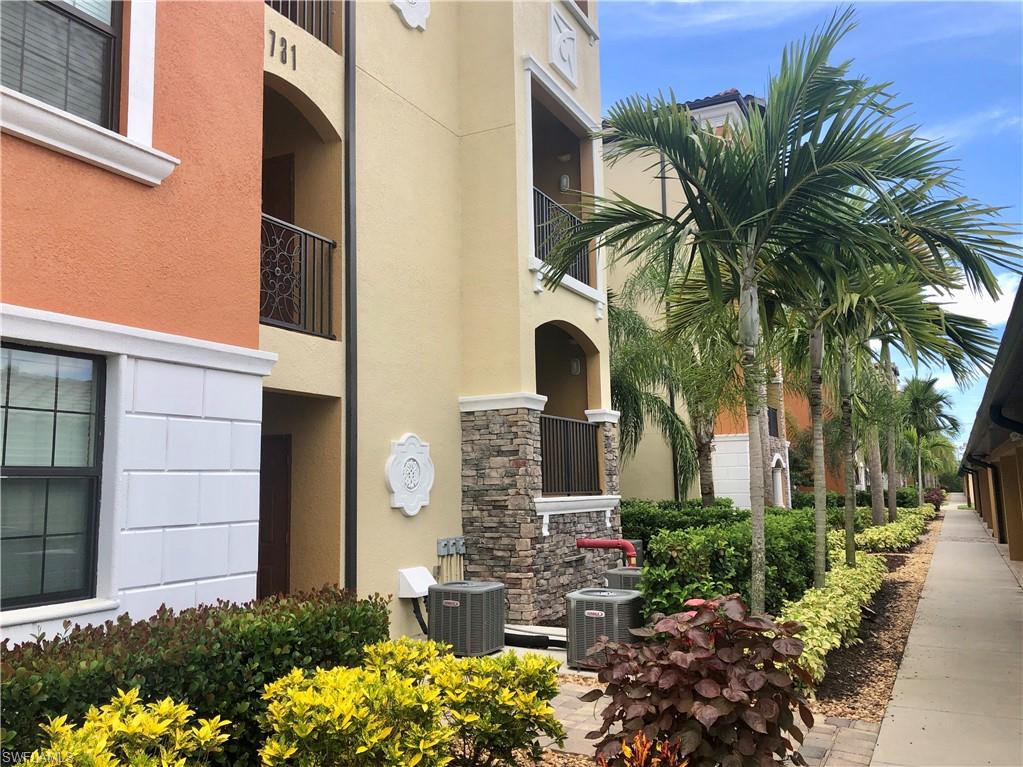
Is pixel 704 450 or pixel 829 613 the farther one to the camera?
pixel 704 450

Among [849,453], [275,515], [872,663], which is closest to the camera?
[872,663]

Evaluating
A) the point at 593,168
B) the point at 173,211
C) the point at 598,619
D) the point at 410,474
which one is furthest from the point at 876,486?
the point at 173,211

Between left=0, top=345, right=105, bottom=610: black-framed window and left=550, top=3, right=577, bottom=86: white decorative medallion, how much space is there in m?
9.09

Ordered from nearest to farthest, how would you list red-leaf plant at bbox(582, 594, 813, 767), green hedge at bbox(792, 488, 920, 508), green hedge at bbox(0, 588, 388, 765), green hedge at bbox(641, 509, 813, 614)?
green hedge at bbox(0, 588, 388, 765) → red-leaf plant at bbox(582, 594, 813, 767) → green hedge at bbox(641, 509, 813, 614) → green hedge at bbox(792, 488, 920, 508)

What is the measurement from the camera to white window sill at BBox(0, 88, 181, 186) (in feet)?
14.3

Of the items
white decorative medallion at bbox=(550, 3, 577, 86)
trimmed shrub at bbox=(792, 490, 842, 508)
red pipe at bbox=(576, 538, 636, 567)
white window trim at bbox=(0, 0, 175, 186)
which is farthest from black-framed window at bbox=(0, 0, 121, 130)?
trimmed shrub at bbox=(792, 490, 842, 508)

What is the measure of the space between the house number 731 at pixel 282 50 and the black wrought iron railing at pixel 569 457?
5.58 m

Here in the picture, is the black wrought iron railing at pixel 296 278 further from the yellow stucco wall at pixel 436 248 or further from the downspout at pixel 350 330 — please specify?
the yellow stucco wall at pixel 436 248

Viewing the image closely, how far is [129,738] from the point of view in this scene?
113 inches

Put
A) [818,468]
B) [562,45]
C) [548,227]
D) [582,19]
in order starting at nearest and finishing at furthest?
[818,468]
[548,227]
[562,45]
[582,19]

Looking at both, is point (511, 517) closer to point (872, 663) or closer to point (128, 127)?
point (872, 663)

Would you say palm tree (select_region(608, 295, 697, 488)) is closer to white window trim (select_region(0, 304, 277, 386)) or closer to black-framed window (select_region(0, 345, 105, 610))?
white window trim (select_region(0, 304, 277, 386))

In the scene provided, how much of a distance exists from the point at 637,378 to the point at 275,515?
897 cm

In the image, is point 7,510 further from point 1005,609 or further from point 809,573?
point 1005,609
